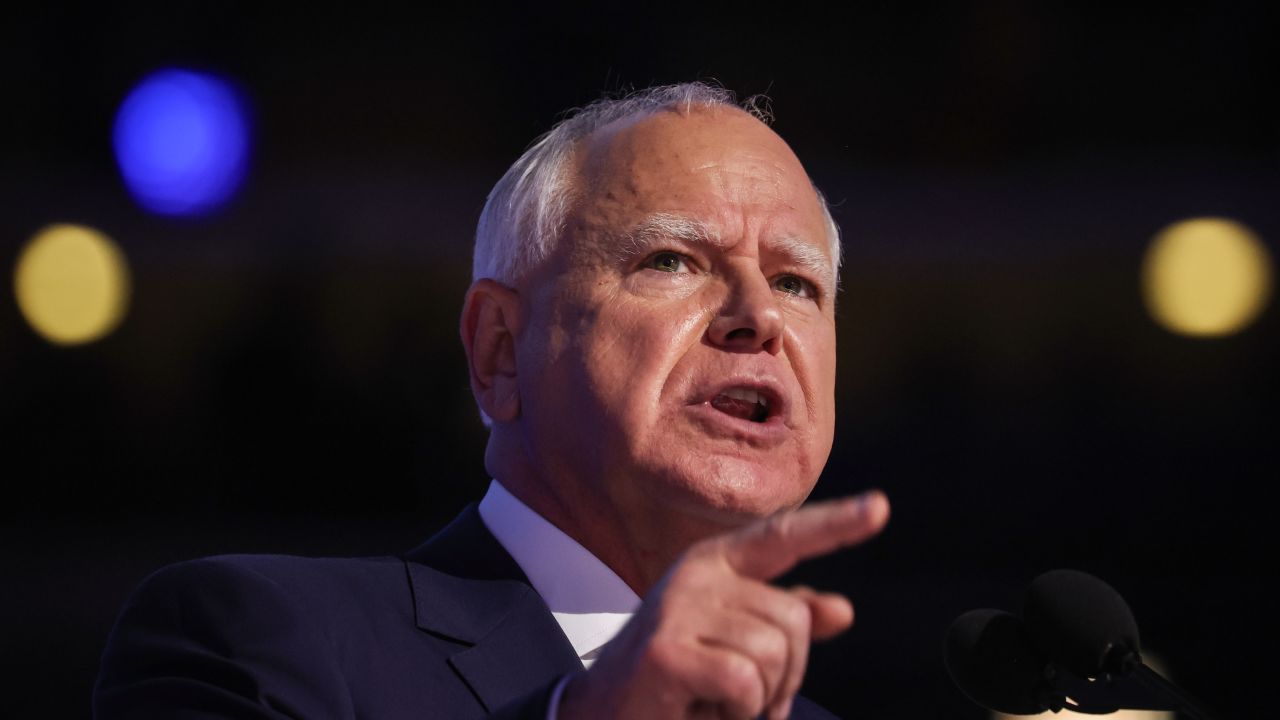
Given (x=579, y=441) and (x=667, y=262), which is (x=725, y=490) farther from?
(x=667, y=262)

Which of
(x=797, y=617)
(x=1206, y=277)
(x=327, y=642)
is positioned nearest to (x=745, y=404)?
(x=327, y=642)

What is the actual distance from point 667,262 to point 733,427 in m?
0.31

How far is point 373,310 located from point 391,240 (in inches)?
9.0

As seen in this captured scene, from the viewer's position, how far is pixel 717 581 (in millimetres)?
1116

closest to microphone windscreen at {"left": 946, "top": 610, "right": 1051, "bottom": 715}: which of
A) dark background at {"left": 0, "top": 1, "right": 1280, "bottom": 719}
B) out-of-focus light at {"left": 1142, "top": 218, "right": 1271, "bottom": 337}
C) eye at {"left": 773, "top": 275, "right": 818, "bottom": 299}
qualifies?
eye at {"left": 773, "top": 275, "right": 818, "bottom": 299}

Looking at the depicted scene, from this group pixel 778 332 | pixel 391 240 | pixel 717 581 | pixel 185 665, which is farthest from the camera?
pixel 391 240

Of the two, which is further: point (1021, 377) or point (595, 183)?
point (1021, 377)

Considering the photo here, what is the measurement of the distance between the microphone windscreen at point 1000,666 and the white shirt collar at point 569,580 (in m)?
0.52

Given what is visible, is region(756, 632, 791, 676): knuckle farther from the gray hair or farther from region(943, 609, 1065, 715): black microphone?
the gray hair

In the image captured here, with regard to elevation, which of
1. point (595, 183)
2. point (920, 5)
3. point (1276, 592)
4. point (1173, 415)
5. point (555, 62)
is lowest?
point (1276, 592)

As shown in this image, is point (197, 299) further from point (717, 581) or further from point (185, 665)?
point (717, 581)

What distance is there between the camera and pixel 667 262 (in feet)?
6.63

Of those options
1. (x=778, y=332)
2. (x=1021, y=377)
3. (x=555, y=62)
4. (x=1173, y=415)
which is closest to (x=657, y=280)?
(x=778, y=332)

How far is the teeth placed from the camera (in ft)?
6.41
